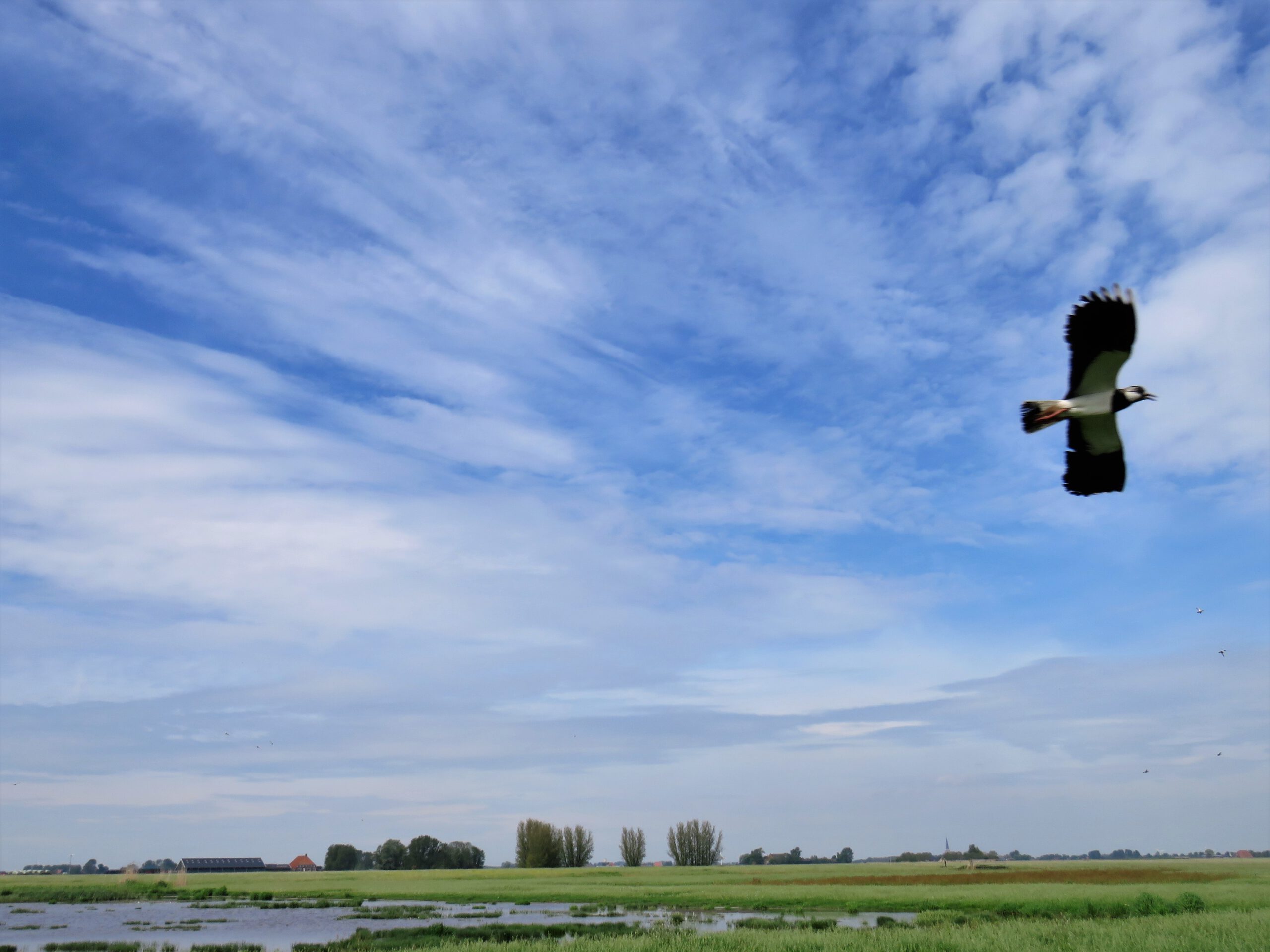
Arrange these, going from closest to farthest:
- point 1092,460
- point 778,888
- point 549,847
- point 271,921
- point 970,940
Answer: point 1092,460 → point 970,940 → point 271,921 → point 778,888 → point 549,847

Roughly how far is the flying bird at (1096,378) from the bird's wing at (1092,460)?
1 cm

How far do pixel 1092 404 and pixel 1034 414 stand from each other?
727 mm

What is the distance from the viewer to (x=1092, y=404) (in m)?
9.97

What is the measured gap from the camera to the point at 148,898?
62656 millimetres

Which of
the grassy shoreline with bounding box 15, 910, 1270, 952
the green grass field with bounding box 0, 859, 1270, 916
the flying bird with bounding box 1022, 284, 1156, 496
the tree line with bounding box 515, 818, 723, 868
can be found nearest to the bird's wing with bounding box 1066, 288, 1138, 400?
the flying bird with bounding box 1022, 284, 1156, 496

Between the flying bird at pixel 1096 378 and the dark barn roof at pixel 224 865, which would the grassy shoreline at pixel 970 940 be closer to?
the flying bird at pixel 1096 378

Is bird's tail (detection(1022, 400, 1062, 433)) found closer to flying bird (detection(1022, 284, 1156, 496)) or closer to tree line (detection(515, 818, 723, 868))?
flying bird (detection(1022, 284, 1156, 496))

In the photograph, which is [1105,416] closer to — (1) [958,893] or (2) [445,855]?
(1) [958,893]

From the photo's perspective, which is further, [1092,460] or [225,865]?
[225,865]

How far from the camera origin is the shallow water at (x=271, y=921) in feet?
108

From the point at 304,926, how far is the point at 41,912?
22.3 m

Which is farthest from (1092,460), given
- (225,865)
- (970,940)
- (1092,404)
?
(225,865)

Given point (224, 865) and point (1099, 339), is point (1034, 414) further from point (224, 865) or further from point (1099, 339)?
point (224, 865)

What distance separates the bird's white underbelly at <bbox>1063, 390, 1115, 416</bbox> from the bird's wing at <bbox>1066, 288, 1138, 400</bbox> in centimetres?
8
